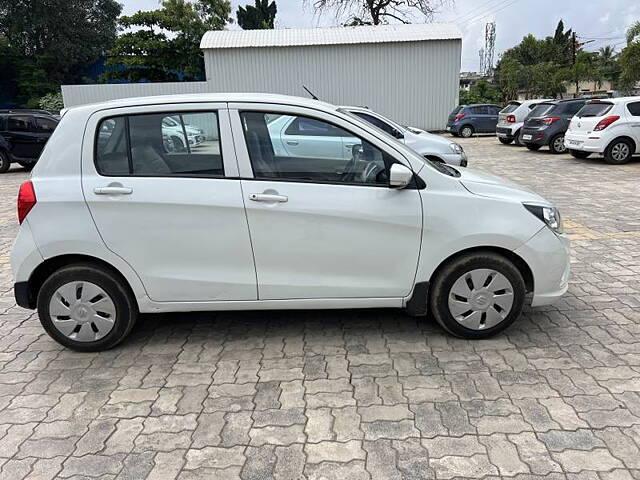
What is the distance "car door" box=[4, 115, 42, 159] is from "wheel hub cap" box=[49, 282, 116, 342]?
1210 cm

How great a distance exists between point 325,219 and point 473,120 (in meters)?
20.1

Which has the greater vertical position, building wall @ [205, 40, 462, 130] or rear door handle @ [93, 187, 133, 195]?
building wall @ [205, 40, 462, 130]

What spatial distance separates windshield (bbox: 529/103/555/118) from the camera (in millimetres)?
14922

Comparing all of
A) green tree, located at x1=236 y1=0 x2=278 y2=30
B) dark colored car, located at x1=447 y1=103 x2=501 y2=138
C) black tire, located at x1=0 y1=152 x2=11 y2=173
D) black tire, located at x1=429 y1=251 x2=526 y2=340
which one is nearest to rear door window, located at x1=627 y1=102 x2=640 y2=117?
dark colored car, located at x1=447 y1=103 x2=501 y2=138

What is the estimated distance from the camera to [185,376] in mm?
3268

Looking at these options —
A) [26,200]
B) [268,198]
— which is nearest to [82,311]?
[26,200]

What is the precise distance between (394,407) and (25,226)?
2636 mm

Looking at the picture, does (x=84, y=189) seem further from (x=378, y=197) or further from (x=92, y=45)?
(x=92, y=45)

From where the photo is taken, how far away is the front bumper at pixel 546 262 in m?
3.43

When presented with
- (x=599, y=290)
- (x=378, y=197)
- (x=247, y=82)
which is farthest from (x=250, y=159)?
(x=247, y=82)

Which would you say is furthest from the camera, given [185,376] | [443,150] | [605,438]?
[443,150]

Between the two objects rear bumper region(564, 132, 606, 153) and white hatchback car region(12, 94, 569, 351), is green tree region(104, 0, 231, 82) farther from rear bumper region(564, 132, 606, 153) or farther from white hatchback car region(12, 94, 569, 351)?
white hatchback car region(12, 94, 569, 351)

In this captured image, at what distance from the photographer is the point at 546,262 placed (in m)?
3.47

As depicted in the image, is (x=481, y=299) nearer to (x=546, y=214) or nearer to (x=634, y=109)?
(x=546, y=214)
